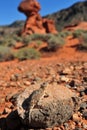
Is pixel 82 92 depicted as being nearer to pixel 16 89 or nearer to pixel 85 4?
pixel 16 89

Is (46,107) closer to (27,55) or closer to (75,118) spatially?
(75,118)

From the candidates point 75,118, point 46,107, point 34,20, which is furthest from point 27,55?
point 34,20

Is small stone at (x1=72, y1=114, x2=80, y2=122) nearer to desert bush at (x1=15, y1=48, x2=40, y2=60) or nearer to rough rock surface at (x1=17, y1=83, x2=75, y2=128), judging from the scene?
rough rock surface at (x1=17, y1=83, x2=75, y2=128)

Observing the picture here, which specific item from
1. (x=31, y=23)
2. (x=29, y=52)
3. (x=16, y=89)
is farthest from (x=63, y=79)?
(x=31, y=23)

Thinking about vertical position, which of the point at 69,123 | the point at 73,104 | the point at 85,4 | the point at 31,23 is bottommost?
the point at 69,123

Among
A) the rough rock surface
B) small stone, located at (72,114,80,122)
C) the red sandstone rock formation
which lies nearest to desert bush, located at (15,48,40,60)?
small stone, located at (72,114,80,122)
